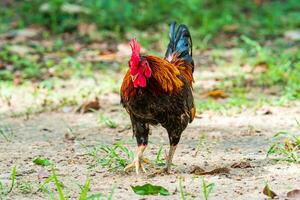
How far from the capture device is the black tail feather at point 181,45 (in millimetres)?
5992

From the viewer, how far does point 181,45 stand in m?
6.08

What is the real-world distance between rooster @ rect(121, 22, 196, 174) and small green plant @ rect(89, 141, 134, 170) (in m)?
0.14

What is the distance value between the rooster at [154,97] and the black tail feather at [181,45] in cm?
61

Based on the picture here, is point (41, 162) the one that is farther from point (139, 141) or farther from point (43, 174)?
point (139, 141)

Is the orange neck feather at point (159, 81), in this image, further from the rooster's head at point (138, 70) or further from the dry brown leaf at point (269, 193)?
the dry brown leaf at point (269, 193)

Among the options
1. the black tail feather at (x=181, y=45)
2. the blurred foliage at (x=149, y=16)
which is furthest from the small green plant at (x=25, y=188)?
the blurred foliage at (x=149, y=16)

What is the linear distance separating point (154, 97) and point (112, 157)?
696 millimetres

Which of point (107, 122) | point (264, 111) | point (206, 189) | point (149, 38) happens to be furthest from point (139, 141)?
point (149, 38)

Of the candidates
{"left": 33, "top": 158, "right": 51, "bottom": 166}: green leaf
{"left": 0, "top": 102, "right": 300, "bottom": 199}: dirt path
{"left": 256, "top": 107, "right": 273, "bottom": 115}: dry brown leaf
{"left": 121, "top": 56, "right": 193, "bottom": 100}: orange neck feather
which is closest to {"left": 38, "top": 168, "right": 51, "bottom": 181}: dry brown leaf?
{"left": 0, "top": 102, "right": 300, "bottom": 199}: dirt path

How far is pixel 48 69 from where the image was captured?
906cm

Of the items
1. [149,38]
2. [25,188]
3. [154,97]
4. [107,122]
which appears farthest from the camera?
[149,38]

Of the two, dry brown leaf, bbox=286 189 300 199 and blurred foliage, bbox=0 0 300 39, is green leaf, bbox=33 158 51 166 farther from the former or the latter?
blurred foliage, bbox=0 0 300 39

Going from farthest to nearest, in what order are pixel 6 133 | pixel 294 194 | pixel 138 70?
1. pixel 6 133
2. pixel 138 70
3. pixel 294 194

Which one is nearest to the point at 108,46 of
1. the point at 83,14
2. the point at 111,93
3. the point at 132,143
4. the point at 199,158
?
the point at 83,14
